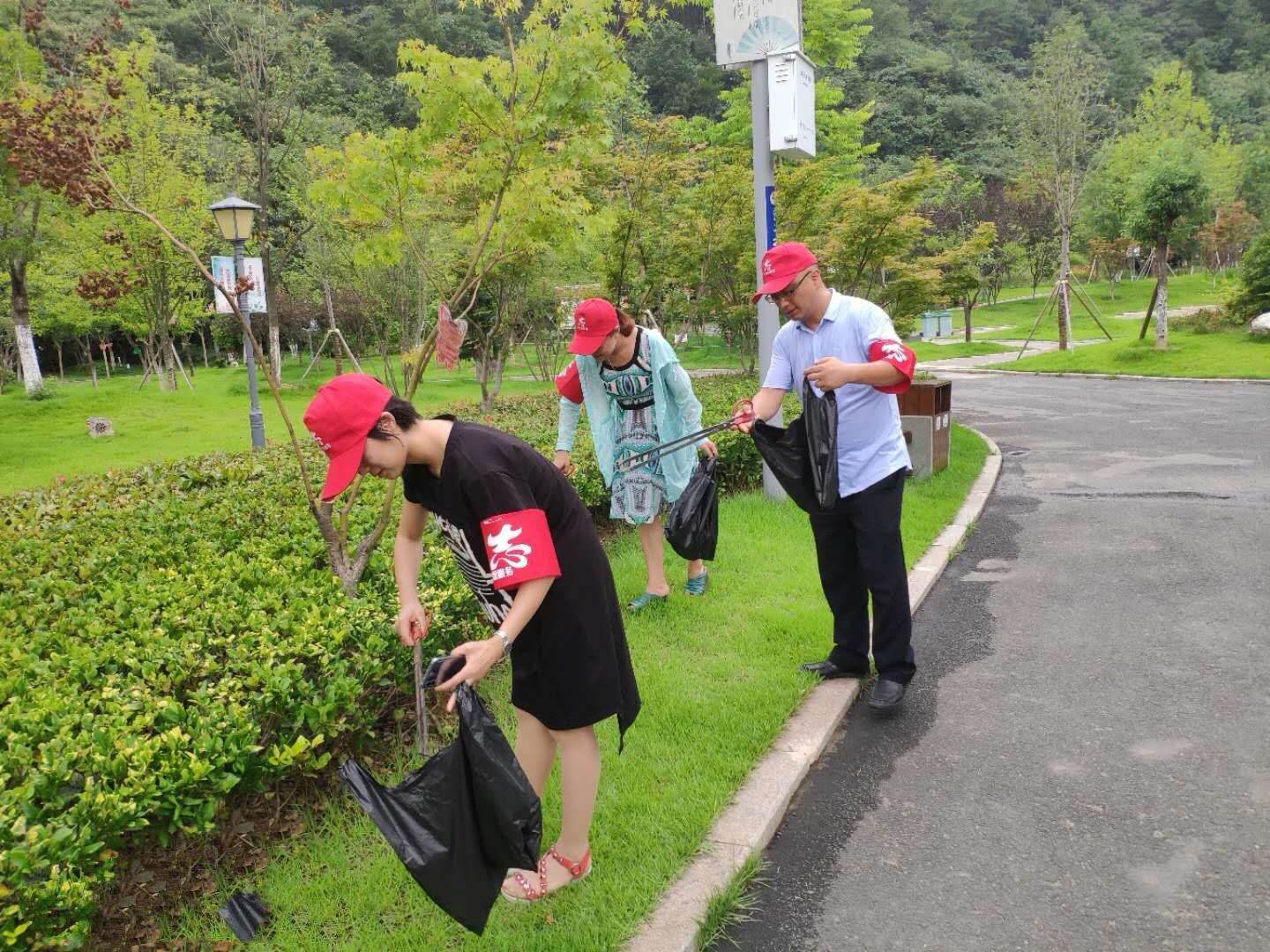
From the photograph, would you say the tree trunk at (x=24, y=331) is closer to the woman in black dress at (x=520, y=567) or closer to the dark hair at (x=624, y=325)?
the dark hair at (x=624, y=325)

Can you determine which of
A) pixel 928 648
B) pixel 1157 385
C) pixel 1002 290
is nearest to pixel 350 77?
pixel 1002 290

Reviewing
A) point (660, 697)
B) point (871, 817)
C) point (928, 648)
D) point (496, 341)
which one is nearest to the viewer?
point (871, 817)

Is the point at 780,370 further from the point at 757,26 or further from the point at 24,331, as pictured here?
the point at 24,331

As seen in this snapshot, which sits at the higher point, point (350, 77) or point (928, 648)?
point (350, 77)

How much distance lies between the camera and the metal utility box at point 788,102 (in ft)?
21.0

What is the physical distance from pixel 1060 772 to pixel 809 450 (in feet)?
4.82

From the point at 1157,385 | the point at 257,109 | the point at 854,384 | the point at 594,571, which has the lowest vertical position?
the point at 1157,385

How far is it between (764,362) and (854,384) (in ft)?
11.9

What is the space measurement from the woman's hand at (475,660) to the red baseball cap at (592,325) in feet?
6.72

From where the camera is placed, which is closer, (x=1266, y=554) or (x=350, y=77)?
(x=1266, y=554)

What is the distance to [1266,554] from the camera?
221 inches

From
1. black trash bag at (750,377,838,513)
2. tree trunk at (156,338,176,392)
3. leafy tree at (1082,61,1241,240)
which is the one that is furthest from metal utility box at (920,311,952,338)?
black trash bag at (750,377,838,513)

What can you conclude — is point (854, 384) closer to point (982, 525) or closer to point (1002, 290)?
point (982, 525)

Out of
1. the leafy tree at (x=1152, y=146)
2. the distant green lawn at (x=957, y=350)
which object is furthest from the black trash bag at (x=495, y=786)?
the leafy tree at (x=1152, y=146)
